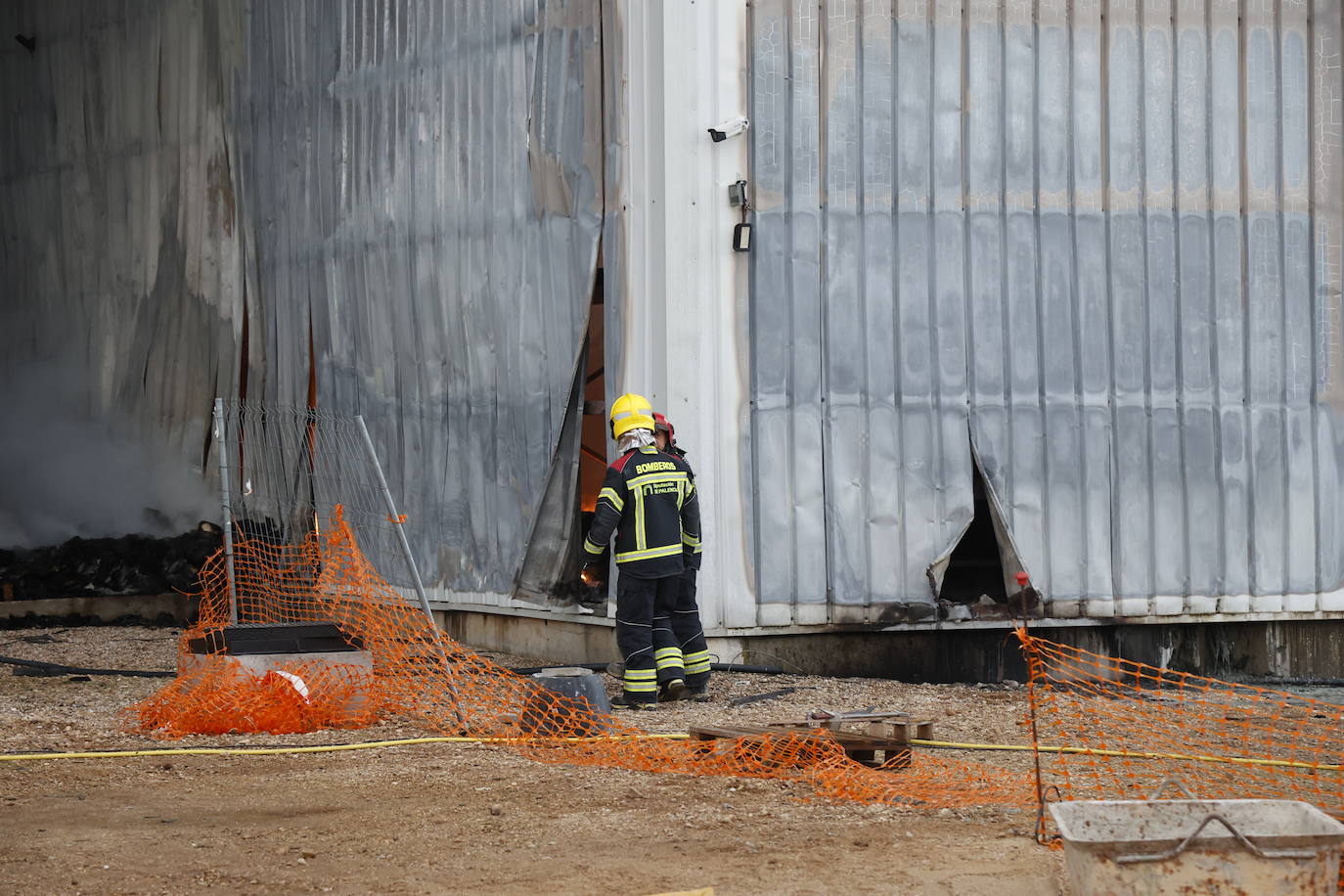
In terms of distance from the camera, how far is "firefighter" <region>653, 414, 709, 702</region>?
997 centimetres

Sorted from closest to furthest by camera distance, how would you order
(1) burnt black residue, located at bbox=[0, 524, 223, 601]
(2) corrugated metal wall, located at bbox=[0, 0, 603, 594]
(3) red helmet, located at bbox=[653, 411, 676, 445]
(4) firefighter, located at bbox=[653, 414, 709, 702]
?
(4) firefighter, located at bbox=[653, 414, 709, 702] → (3) red helmet, located at bbox=[653, 411, 676, 445] → (2) corrugated metal wall, located at bbox=[0, 0, 603, 594] → (1) burnt black residue, located at bbox=[0, 524, 223, 601]

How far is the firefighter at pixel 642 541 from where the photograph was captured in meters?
9.69

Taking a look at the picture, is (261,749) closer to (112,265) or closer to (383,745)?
(383,745)

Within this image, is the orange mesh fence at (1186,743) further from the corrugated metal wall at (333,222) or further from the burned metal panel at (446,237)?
the corrugated metal wall at (333,222)

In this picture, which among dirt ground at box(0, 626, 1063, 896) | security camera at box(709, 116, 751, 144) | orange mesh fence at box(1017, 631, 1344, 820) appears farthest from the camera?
security camera at box(709, 116, 751, 144)

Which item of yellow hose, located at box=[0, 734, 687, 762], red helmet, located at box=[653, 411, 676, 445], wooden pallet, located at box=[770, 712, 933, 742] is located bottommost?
yellow hose, located at box=[0, 734, 687, 762]

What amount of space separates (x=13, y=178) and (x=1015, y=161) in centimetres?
1376

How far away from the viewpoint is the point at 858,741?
7500 mm

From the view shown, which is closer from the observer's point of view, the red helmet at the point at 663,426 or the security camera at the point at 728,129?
the red helmet at the point at 663,426

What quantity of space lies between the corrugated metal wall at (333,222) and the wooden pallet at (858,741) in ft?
14.4

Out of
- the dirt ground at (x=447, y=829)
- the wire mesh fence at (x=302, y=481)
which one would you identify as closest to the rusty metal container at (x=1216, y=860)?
the dirt ground at (x=447, y=829)

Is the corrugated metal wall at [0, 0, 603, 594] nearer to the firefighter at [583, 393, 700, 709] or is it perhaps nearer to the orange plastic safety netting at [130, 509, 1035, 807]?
the firefighter at [583, 393, 700, 709]

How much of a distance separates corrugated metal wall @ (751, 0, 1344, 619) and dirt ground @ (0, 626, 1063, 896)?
262 cm

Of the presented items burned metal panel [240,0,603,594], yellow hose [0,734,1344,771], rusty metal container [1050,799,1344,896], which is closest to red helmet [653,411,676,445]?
burned metal panel [240,0,603,594]
